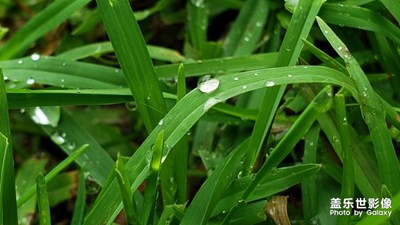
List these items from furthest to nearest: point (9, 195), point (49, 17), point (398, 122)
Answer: point (49, 17)
point (398, 122)
point (9, 195)

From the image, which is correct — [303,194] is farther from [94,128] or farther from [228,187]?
[94,128]

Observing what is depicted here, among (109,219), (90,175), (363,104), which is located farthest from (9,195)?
(363,104)

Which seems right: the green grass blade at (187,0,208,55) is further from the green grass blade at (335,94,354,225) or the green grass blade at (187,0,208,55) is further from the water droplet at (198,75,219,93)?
the green grass blade at (335,94,354,225)

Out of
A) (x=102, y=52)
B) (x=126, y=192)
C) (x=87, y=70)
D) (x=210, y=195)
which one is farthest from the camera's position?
(x=102, y=52)

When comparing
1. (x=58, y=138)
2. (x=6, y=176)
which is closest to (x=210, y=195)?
(x=6, y=176)

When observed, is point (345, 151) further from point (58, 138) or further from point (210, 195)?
point (58, 138)

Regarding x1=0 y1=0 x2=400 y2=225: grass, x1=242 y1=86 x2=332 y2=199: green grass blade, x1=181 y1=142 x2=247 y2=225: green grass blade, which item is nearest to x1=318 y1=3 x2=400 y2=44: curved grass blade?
x1=0 y1=0 x2=400 y2=225: grass

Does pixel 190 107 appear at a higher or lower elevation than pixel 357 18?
lower
